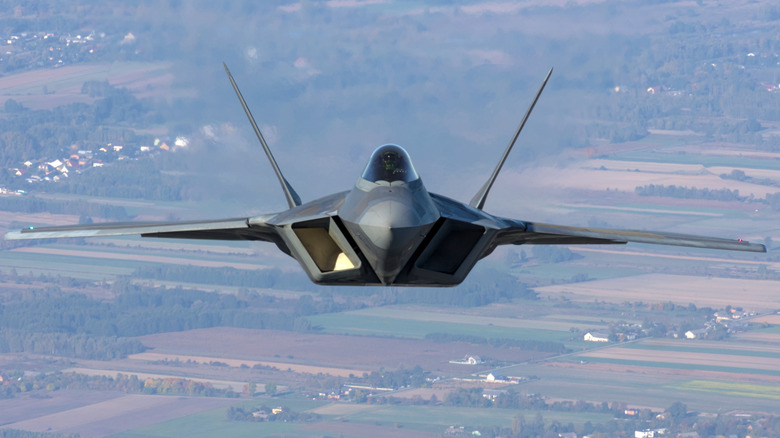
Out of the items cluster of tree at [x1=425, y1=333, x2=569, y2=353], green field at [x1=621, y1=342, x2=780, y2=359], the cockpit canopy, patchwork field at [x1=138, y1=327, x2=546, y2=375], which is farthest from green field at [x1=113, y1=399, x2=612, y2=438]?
the cockpit canopy

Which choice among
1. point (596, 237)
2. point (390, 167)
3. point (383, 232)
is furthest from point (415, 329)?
point (383, 232)

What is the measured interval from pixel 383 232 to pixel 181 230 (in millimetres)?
4676

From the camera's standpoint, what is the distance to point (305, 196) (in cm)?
12681

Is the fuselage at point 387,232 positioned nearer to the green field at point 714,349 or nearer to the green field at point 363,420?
the green field at point 363,420

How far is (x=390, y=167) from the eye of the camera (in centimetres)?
2112

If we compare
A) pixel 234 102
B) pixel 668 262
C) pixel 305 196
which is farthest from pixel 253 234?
pixel 668 262

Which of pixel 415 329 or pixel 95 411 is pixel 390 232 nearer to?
pixel 95 411

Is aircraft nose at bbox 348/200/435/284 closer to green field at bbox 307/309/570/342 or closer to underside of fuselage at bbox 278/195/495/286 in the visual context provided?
underside of fuselage at bbox 278/195/495/286

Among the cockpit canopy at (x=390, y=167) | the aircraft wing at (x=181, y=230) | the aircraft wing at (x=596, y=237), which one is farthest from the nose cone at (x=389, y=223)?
the aircraft wing at (x=596, y=237)

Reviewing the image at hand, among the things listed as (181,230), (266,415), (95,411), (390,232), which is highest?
(181,230)

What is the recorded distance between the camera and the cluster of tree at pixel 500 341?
622ft

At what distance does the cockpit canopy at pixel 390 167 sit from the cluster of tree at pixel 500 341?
16748cm

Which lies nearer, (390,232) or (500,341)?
(390,232)

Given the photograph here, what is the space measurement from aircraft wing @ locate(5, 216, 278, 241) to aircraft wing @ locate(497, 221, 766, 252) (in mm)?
4112
